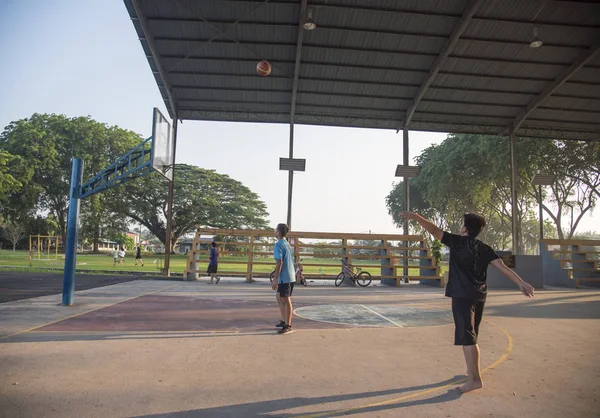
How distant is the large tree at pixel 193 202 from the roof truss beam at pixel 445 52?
31.8 m

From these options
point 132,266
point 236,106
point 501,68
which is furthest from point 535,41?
point 132,266

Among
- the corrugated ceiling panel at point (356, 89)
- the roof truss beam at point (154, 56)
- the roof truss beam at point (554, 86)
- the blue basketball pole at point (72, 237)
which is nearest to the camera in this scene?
the blue basketball pole at point (72, 237)

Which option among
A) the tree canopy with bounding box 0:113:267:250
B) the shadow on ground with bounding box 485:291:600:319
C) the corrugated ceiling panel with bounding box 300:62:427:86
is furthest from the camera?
the tree canopy with bounding box 0:113:267:250

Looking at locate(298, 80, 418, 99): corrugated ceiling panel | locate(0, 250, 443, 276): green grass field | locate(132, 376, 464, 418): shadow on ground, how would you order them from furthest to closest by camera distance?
locate(0, 250, 443, 276): green grass field < locate(298, 80, 418, 99): corrugated ceiling panel < locate(132, 376, 464, 418): shadow on ground

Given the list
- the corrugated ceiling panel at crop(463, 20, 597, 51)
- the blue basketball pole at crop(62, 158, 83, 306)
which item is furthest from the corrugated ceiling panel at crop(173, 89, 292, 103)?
the blue basketball pole at crop(62, 158, 83, 306)

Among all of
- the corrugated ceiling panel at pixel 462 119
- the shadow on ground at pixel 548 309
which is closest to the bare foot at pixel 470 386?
the shadow on ground at pixel 548 309

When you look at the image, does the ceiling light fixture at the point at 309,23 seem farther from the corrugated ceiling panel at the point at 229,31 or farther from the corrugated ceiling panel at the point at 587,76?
the corrugated ceiling panel at the point at 587,76

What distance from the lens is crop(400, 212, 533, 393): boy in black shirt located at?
390 centimetres

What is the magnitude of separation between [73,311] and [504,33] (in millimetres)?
16165

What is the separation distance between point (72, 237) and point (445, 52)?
548 inches

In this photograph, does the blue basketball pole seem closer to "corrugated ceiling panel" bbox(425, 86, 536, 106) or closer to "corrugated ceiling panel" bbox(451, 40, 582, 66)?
"corrugated ceiling panel" bbox(451, 40, 582, 66)

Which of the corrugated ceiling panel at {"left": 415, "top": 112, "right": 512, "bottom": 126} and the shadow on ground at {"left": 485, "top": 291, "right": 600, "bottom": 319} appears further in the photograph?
the corrugated ceiling panel at {"left": 415, "top": 112, "right": 512, "bottom": 126}

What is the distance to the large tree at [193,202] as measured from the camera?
4422 centimetres

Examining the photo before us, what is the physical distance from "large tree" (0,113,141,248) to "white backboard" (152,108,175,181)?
28.4 meters
